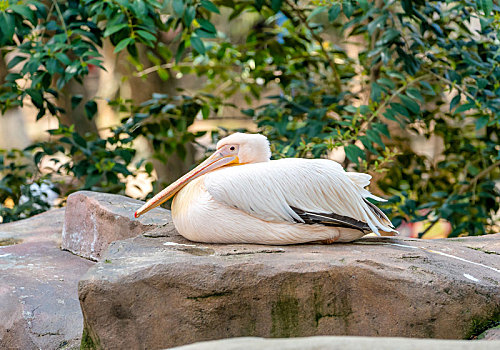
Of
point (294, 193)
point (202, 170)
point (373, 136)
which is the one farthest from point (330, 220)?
point (373, 136)

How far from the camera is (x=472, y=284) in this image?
76.3 inches

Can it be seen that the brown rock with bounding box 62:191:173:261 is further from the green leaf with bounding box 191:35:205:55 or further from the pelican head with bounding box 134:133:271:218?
the green leaf with bounding box 191:35:205:55

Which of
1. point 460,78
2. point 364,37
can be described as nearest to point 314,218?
point 460,78

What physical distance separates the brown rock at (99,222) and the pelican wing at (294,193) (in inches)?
21.0

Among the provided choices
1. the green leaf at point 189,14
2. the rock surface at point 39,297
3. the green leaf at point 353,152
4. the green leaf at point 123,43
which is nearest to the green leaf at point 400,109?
the green leaf at point 353,152

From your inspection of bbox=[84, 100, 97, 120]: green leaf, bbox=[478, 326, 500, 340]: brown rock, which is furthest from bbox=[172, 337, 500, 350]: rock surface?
bbox=[84, 100, 97, 120]: green leaf

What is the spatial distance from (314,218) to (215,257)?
1.41 ft

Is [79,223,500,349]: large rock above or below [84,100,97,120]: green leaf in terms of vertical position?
below

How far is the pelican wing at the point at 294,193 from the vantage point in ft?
7.25

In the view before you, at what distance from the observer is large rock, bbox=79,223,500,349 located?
188 centimetres

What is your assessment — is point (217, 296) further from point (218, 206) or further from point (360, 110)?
point (360, 110)

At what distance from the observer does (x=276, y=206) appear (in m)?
2.21

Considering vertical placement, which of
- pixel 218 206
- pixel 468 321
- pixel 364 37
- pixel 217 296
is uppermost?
pixel 364 37

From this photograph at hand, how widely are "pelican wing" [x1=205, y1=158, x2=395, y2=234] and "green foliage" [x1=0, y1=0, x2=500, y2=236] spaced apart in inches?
37.1
